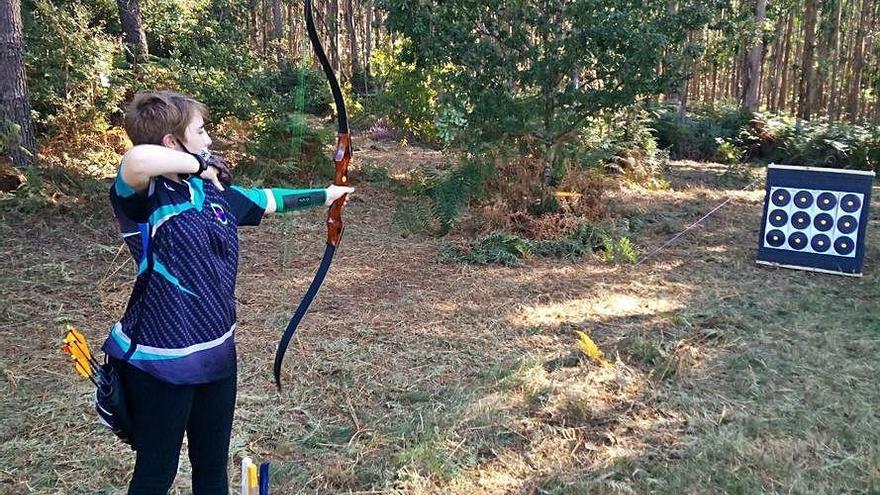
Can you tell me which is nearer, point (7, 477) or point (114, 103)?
point (7, 477)

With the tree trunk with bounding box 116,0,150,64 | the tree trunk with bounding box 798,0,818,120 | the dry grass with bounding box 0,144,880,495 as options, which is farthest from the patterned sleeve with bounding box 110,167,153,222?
the tree trunk with bounding box 798,0,818,120

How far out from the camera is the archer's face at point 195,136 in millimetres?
1717

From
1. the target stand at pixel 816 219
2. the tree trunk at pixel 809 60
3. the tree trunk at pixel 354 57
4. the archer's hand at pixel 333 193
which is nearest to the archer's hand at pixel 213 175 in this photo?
the archer's hand at pixel 333 193

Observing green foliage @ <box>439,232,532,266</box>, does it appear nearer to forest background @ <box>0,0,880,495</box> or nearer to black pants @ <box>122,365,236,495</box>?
forest background @ <box>0,0,880,495</box>

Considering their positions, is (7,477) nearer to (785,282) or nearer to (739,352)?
(739,352)

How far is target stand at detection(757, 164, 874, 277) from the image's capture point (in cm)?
546

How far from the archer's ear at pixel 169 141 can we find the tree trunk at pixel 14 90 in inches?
200

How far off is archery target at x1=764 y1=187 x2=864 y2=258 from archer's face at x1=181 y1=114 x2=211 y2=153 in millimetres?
5150

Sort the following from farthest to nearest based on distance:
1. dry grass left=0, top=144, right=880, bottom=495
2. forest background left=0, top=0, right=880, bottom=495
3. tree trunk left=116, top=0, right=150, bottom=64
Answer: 1. tree trunk left=116, top=0, right=150, bottom=64
2. forest background left=0, top=0, right=880, bottom=495
3. dry grass left=0, top=144, right=880, bottom=495

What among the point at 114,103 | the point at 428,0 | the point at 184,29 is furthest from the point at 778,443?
the point at 184,29

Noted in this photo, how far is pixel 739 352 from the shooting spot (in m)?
3.81

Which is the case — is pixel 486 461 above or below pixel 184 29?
below

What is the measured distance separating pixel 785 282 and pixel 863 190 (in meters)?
1.07

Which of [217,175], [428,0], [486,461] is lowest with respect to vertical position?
[486,461]
